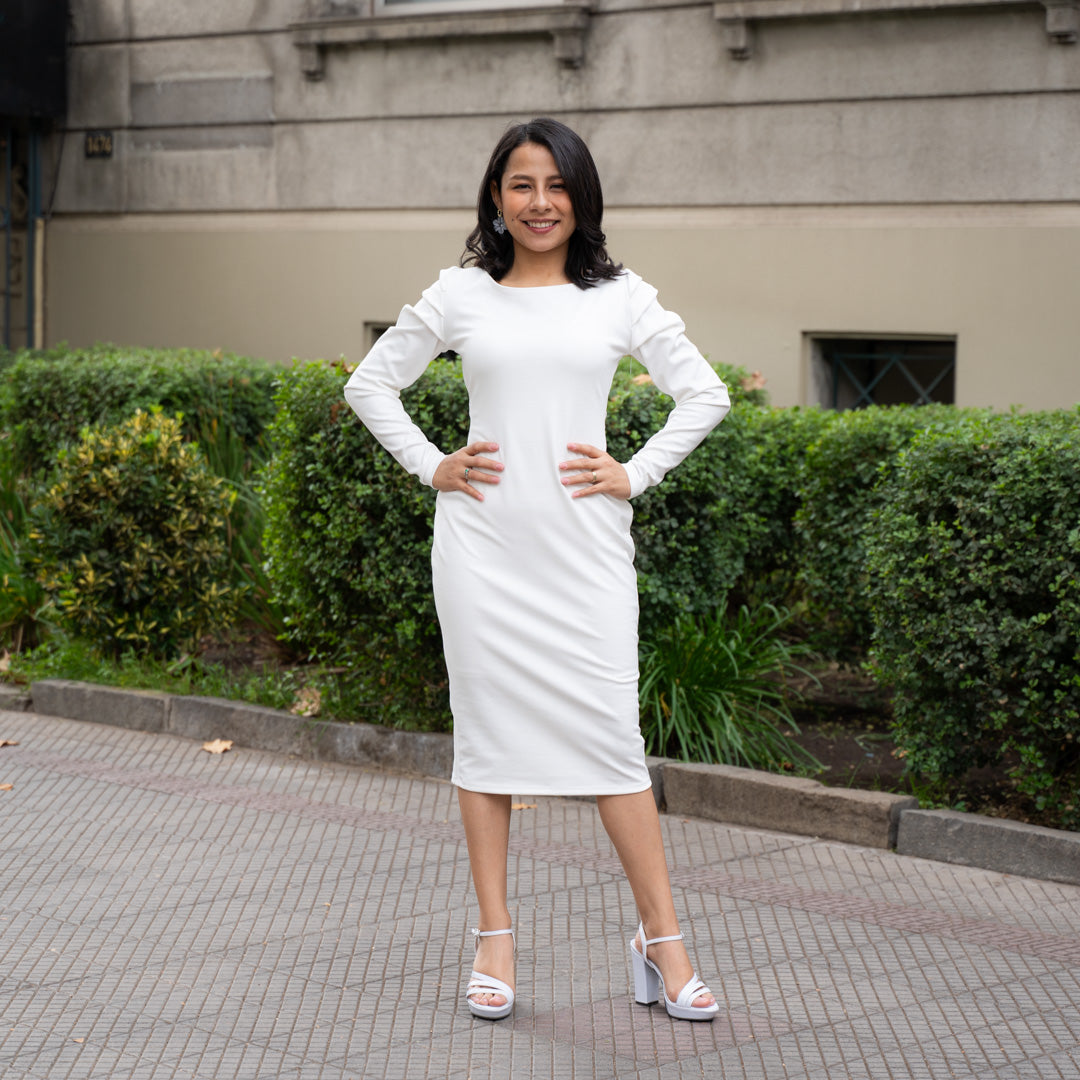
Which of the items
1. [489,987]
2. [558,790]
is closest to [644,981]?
[489,987]

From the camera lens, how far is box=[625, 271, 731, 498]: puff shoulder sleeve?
163 inches

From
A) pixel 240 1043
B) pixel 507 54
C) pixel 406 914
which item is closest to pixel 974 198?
pixel 507 54

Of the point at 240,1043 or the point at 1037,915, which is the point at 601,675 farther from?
the point at 1037,915

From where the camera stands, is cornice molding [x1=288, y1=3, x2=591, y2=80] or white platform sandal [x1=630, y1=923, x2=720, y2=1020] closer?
white platform sandal [x1=630, y1=923, x2=720, y2=1020]

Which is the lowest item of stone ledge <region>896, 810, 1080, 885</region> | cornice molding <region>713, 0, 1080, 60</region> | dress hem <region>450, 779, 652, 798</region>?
stone ledge <region>896, 810, 1080, 885</region>

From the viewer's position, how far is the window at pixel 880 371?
32.3ft

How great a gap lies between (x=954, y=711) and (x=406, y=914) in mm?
2028

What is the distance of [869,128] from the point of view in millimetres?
9562

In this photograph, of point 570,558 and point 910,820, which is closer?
point 570,558

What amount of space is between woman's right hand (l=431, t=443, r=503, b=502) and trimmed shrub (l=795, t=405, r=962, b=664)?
9.20 ft

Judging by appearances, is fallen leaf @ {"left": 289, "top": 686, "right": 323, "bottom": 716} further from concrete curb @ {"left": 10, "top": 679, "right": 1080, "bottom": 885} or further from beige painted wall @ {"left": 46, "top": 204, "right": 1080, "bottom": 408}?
beige painted wall @ {"left": 46, "top": 204, "right": 1080, "bottom": 408}

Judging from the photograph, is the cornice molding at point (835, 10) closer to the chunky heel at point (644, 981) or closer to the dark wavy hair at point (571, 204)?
the dark wavy hair at point (571, 204)

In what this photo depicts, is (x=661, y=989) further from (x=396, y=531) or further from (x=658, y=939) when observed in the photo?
(x=396, y=531)

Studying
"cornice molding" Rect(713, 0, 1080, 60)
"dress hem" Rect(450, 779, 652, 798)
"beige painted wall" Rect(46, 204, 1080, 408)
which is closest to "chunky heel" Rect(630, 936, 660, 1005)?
"dress hem" Rect(450, 779, 652, 798)
